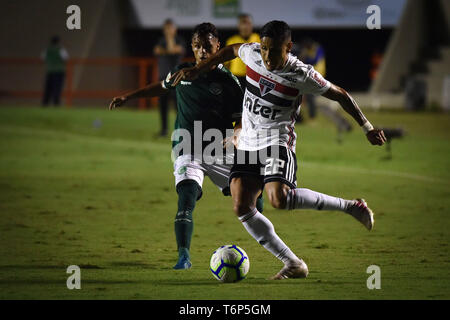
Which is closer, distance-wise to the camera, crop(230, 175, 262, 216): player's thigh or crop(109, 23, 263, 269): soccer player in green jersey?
crop(230, 175, 262, 216): player's thigh

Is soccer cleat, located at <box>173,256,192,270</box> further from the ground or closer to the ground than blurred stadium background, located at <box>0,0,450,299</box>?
closer to the ground

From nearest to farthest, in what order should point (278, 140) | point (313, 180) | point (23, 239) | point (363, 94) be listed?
point (278, 140)
point (23, 239)
point (313, 180)
point (363, 94)

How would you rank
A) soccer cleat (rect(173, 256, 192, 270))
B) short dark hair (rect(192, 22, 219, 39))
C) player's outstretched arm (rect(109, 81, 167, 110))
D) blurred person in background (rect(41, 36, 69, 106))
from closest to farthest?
soccer cleat (rect(173, 256, 192, 270))
short dark hair (rect(192, 22, 219, 39))
player's outstretched arm (rect(109, 81, 167, 110))
blurred person in background (rect(41, 36, 69, 106))

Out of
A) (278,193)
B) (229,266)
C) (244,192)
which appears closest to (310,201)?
(278,193)

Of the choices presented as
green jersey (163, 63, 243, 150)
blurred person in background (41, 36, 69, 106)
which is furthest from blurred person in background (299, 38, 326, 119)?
green jersey (163, 63, 243, 150)

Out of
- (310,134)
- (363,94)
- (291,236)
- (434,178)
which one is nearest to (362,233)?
(291,236)

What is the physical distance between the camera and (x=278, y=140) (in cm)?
756

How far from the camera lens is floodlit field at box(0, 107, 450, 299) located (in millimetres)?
7246

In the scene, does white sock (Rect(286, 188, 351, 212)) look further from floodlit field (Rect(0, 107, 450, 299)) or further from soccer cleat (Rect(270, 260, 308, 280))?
floodlit field (Rect(0, 107, 450, 299))

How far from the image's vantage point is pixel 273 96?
294 inches

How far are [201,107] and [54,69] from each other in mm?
19200

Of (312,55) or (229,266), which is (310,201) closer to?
(229,266)

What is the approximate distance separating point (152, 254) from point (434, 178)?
26.5 ft

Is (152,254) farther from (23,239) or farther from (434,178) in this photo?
(434,178)
